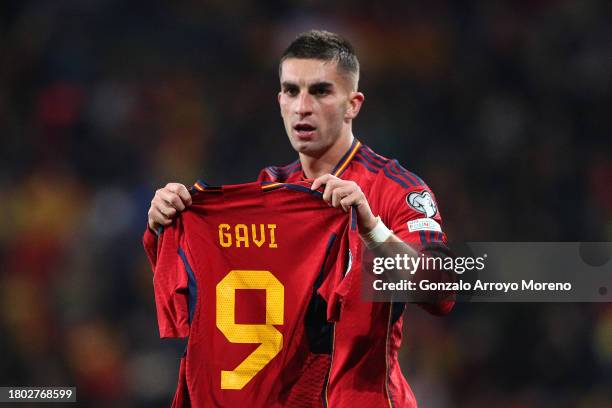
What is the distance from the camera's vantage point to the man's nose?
2.96m

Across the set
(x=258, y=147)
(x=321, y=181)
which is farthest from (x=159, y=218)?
(x=258, y=147)

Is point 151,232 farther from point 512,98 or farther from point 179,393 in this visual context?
point 512,98

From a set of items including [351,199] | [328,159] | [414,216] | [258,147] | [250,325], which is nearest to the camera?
[351,199]

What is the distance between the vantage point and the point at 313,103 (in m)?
2.99

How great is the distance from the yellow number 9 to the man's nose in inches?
24.2

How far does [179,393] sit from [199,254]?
45cm

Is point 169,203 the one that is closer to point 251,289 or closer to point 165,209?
point 165,209

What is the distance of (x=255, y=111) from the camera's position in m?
6.38

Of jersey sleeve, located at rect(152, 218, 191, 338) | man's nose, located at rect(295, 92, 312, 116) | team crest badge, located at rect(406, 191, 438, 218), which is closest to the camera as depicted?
jersey sleeve, located at rect(152, 218, 191, 338)

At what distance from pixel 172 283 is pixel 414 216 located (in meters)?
0.83

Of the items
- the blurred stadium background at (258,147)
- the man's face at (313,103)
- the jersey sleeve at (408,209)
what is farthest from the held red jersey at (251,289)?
the blurred stadium background at (258,147)

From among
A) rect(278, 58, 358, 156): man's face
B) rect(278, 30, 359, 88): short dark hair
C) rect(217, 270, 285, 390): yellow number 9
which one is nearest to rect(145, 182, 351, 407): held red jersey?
rect(217, 270, 285, 390): yellow number 9

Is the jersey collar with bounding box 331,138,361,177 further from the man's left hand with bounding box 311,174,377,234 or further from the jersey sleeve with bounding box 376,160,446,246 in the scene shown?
the man's left hand with bounding box 311,174,377,234

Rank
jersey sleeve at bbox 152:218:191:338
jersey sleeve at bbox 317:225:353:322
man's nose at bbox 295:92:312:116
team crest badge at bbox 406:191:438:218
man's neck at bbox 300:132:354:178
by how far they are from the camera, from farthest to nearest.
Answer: man's neck at bbox 300:132:354:178 < man's nose at bbox 295:92:312:116 < team crest badge at bbox 406:191:438:218 < jersey sleeve at bbox 152:218:191:338 < jersey sleeve at bbox 317:225:353:322
